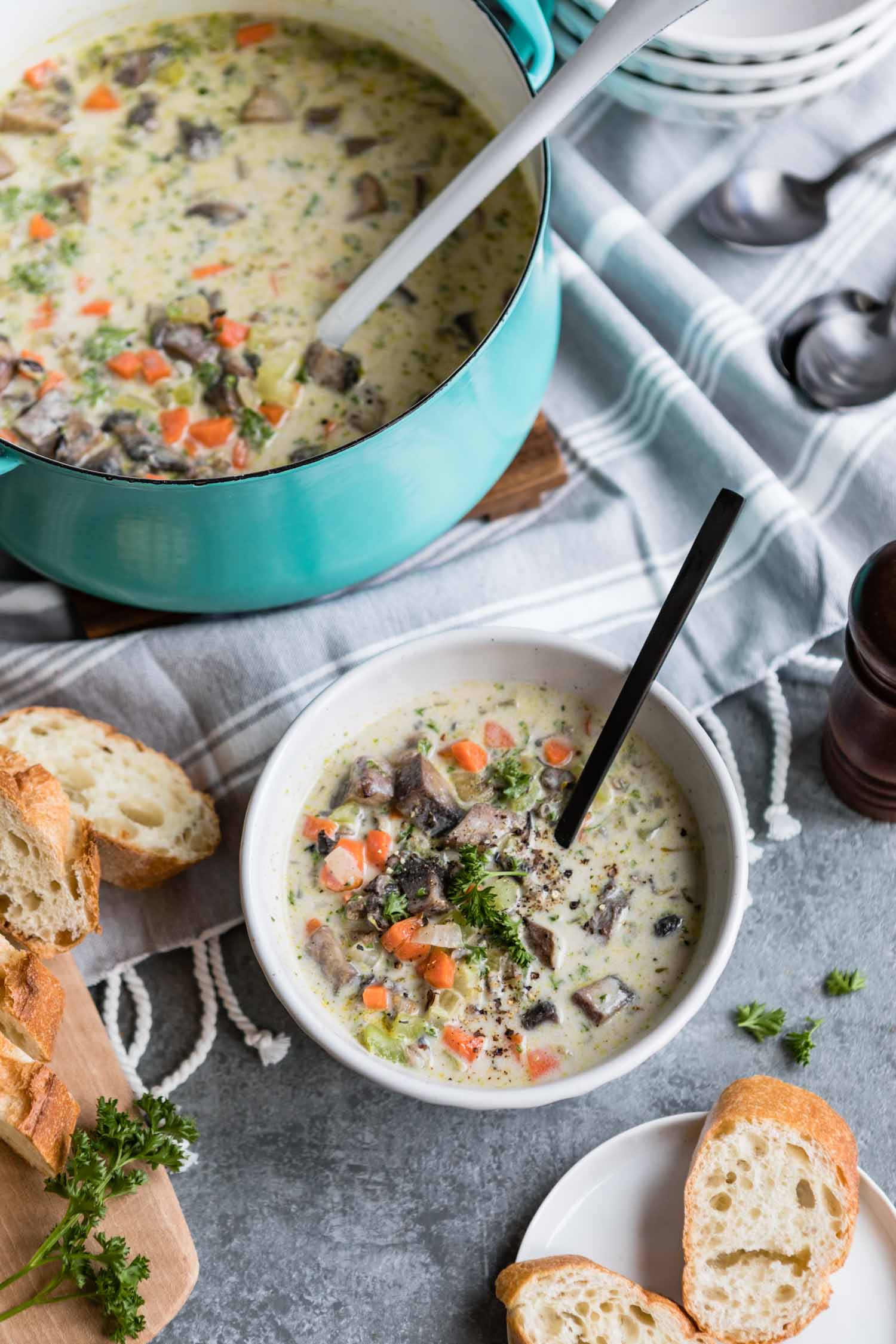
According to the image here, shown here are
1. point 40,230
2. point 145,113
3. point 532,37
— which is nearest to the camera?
point 532,37

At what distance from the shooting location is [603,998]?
7.18ft

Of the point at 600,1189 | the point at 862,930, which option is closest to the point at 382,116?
the point at 862,930

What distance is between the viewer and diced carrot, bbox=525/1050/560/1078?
2172 millimetres

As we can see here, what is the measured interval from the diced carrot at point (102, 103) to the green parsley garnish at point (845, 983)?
2.02 m

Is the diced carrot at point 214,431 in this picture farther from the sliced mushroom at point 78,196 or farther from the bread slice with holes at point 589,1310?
the bread slice with holes at point 589,1310

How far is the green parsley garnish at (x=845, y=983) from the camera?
2496 millimetres

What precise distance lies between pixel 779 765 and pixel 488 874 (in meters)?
0.66

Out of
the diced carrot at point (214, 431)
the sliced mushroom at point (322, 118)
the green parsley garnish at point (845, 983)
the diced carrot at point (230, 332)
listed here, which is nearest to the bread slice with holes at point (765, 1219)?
the green parsley garnish at point (845, 983)

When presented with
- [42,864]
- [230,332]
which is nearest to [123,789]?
[42,864]

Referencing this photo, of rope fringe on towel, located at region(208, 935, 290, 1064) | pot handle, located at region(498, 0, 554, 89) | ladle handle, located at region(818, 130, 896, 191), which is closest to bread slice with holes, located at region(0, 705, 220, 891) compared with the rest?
rope fringe on towel, located at region(208, 935, 290, 1064)

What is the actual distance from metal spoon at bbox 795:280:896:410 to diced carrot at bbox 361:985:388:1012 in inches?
54.1

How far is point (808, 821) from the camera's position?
8.59 ft

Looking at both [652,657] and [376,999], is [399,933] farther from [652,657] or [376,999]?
[652,657]

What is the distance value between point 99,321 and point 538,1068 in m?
1.43
